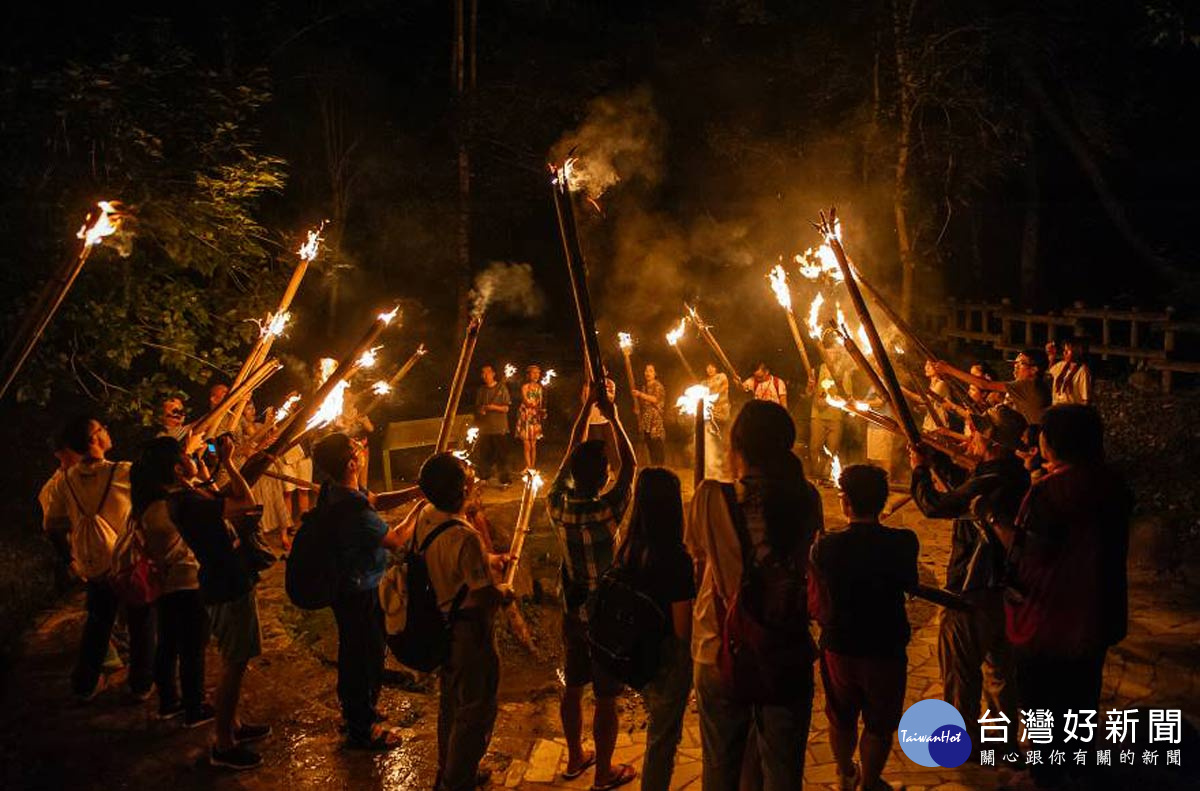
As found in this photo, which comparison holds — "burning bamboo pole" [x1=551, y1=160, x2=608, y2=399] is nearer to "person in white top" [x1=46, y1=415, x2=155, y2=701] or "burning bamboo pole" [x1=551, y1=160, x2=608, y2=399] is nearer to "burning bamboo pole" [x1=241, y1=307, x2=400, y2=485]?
"burning bamboo pole" [x1=241, y1=307, x2=400, y2=485]

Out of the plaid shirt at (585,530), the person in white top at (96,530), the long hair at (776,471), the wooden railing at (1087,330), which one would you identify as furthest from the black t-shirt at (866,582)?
the wooden railing at (1087,330)

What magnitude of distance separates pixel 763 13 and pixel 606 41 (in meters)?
4.22

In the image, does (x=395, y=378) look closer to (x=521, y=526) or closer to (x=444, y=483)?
(x=521, y=526)

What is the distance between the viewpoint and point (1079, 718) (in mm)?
4805

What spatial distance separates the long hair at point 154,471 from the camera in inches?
224

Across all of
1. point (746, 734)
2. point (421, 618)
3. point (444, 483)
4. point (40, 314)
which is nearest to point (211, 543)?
point (40, 314)

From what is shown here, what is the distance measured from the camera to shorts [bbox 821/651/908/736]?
4.37 meters

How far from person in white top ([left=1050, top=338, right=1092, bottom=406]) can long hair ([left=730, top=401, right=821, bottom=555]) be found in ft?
24.4

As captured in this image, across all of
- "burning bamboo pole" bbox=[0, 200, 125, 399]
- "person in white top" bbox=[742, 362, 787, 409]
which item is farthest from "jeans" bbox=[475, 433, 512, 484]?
"burning bamboo pole" bbox=[0, 200, 125, 399]

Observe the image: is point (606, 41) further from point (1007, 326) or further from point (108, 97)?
point (108, 97)

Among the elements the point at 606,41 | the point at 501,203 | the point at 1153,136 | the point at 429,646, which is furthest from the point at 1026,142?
the point at 429,646

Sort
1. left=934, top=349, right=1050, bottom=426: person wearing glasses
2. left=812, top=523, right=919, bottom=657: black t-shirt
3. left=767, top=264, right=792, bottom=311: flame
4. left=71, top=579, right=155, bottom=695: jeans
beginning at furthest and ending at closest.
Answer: left=934, top=349, right=1050, bottom=426: person wearing glasses
left=767, top=264, right=792, bottom=311: flame
left=71, top=579, right=155, bottom=695: jeans
left=812, top=523, right=919, bottom=657: black t-shirt

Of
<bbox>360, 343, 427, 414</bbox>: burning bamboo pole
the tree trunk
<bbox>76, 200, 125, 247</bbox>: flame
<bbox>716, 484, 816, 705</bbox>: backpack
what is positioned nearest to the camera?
<bbox>716, 484, 816, 705</bbox>: backpack

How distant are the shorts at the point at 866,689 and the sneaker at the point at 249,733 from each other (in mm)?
3926
